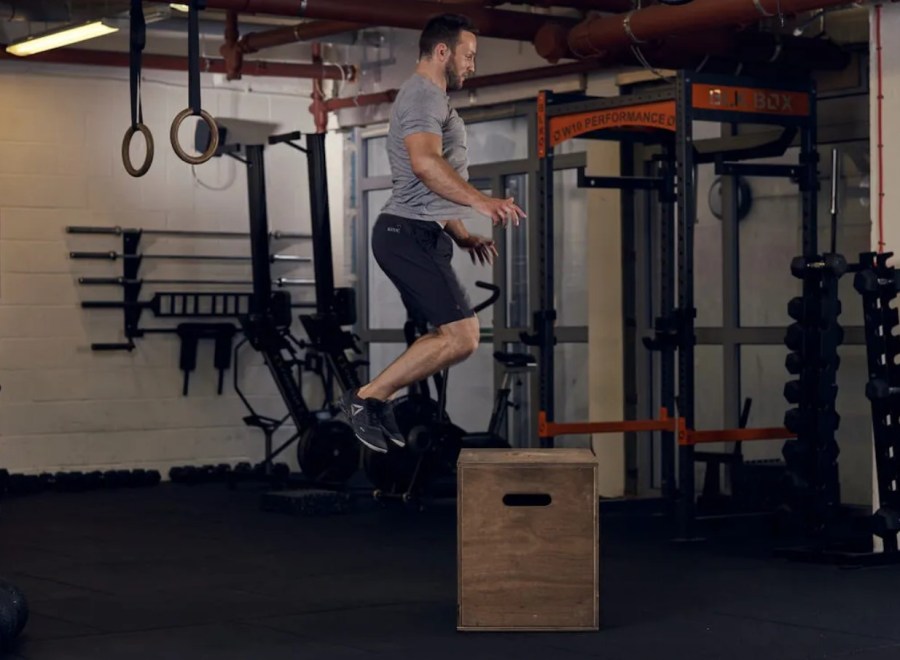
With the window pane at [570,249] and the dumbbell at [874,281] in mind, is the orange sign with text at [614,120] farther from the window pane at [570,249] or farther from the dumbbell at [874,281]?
the window pane at [570,249]

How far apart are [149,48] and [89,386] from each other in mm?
2203

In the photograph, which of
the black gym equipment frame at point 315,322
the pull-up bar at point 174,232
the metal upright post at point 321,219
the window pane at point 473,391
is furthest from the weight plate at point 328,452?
the pull-up bar at point 174,232

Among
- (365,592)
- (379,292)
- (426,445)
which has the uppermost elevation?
(379,292)

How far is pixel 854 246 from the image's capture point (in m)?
7.32

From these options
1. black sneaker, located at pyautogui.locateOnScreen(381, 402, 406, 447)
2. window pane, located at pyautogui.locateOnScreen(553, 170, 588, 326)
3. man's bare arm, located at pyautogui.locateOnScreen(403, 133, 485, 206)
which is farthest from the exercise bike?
man's bare arm, located at pyautogui.locateOnScreen(403, 133, 485, 206)

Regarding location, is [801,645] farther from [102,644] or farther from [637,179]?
[637,179]

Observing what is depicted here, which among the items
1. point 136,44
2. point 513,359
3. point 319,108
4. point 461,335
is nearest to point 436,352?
point 461,335

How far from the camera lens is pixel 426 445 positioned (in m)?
7.73

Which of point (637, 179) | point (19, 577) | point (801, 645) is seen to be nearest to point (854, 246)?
point (637, 179)

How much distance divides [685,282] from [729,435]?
2.40 ft

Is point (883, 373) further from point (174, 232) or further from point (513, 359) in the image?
point (174, 232)

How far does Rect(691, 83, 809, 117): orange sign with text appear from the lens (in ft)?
21.2

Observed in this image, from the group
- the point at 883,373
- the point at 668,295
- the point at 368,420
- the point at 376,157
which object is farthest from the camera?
the point at 376,157

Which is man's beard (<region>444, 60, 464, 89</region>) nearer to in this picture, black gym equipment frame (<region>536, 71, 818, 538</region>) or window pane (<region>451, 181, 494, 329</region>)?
black gym equipment frame (<region>536, 71, 818, 538</region>)
